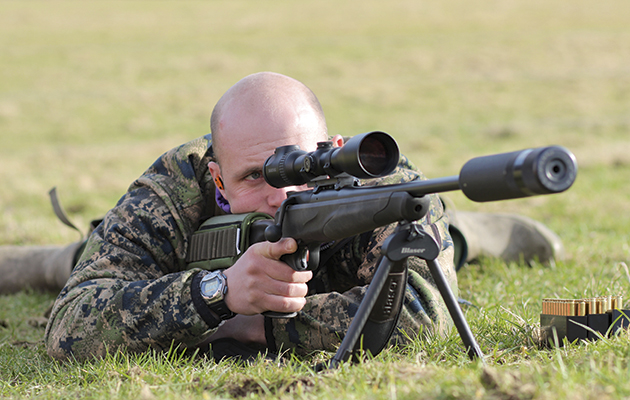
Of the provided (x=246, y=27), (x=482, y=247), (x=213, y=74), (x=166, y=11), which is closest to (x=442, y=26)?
(x=246, y=27)

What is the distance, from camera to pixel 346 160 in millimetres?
2613

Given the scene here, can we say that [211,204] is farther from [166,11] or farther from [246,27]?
[166,11]

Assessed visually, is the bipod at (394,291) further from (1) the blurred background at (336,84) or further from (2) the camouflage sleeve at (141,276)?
(1) the blurred background at (336,84)

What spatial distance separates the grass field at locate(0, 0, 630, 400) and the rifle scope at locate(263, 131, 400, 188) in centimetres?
86

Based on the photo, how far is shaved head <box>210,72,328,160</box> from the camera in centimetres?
377

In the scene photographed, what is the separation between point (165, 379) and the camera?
3.04m

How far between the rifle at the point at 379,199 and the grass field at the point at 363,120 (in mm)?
250

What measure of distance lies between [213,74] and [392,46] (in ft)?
45.4

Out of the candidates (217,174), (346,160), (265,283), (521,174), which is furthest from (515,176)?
(217,174)

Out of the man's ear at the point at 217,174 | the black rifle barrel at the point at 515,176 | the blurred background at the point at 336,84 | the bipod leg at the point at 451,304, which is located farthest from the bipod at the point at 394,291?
the blurred background at the point at 336,84

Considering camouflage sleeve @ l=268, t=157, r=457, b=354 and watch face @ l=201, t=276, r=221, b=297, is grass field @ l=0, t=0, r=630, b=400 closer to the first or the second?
camouflage sleeve @ l=268, t=157, r=457, b=354

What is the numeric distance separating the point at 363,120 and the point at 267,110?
23896mm

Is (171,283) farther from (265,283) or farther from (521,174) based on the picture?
(521,174)

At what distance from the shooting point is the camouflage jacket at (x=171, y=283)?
3.56 meters
